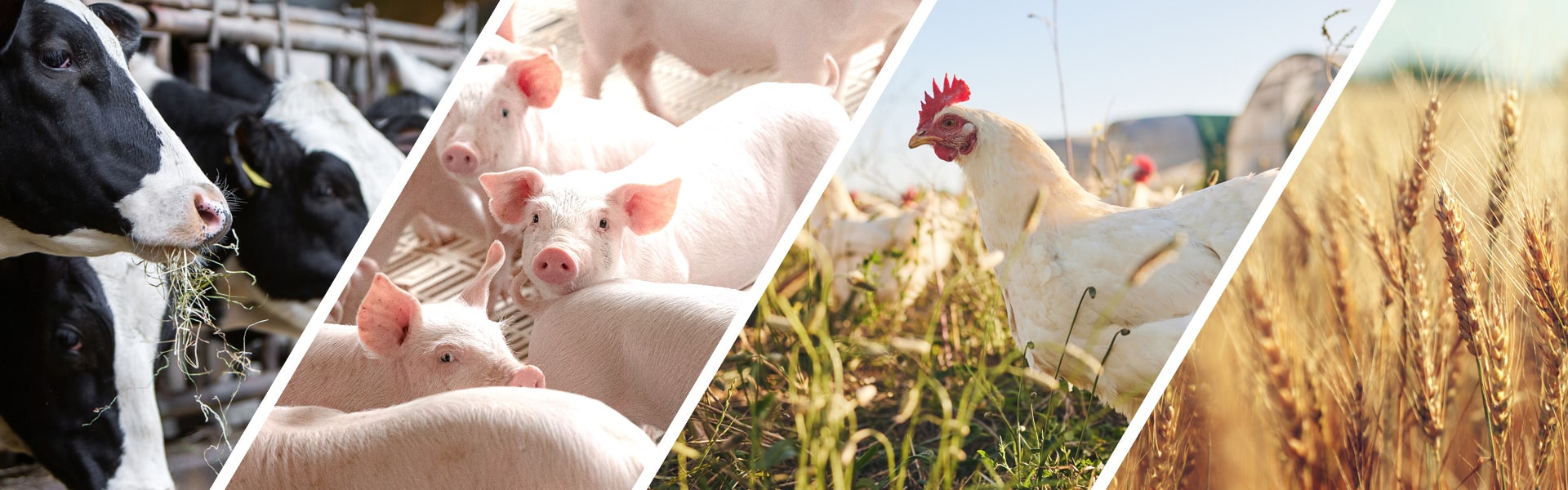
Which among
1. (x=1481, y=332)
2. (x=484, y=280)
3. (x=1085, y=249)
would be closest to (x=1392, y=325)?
(x=1481, y=332)

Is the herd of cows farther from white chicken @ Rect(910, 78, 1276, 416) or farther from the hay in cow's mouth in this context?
white chicken @ Rect(910, 78, 1276, 416)

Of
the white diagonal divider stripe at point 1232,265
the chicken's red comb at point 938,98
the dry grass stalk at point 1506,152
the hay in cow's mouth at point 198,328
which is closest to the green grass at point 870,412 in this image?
the white diagonal divider stripe at point 1232,265

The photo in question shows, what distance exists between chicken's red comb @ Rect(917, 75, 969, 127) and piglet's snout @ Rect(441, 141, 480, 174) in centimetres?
34

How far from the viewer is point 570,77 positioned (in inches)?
31.6

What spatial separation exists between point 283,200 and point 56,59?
18 cm

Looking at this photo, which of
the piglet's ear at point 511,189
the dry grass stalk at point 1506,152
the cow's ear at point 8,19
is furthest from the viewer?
the dry grass stalk at point 1506,152

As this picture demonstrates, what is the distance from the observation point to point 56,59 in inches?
23.9

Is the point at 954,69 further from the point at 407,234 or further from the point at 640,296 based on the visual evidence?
the point at 407,234

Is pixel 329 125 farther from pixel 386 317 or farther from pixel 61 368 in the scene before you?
pixel 61 368

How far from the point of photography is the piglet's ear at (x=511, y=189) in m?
0.69

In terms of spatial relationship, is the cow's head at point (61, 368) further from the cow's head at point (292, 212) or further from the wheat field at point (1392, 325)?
the wheat field at point (1392, 325)

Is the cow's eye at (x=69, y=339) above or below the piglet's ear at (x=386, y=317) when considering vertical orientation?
below

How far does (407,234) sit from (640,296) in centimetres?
19

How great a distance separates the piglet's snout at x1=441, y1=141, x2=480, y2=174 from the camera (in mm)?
709
